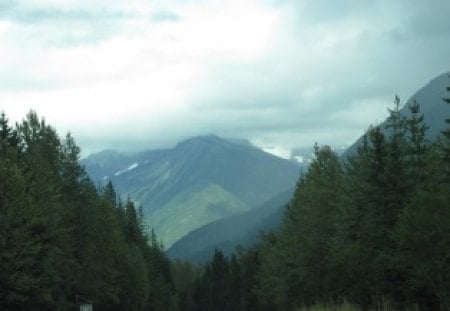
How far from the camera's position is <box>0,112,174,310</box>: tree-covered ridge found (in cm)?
4191

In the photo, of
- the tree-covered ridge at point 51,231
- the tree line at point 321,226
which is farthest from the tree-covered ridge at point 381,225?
the tree-covered ridge at point 51,231

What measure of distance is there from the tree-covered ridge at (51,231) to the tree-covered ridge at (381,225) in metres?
18.4

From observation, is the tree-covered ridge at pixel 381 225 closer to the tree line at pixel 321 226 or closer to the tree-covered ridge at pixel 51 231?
the tree line at pixel 321 226

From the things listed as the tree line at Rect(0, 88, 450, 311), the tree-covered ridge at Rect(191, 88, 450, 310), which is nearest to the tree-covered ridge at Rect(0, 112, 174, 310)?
the tree line at Rect(0, 88, 450, 311)

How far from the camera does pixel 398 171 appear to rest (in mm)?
44719

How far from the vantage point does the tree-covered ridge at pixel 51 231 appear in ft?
137

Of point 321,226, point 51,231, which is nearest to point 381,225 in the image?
point 321,226

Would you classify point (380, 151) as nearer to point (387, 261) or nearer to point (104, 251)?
point (387, 261)

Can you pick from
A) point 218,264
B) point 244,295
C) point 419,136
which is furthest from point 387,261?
point 218,264

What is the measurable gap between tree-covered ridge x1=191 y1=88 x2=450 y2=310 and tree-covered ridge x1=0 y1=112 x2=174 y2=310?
60.4ft

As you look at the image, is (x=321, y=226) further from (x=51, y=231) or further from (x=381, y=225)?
(x=51, y=231)

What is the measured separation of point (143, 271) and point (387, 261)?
54121mm

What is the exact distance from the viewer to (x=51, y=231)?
48.2 m

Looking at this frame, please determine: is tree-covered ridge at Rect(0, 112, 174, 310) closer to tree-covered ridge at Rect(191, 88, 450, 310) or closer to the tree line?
the tree line
